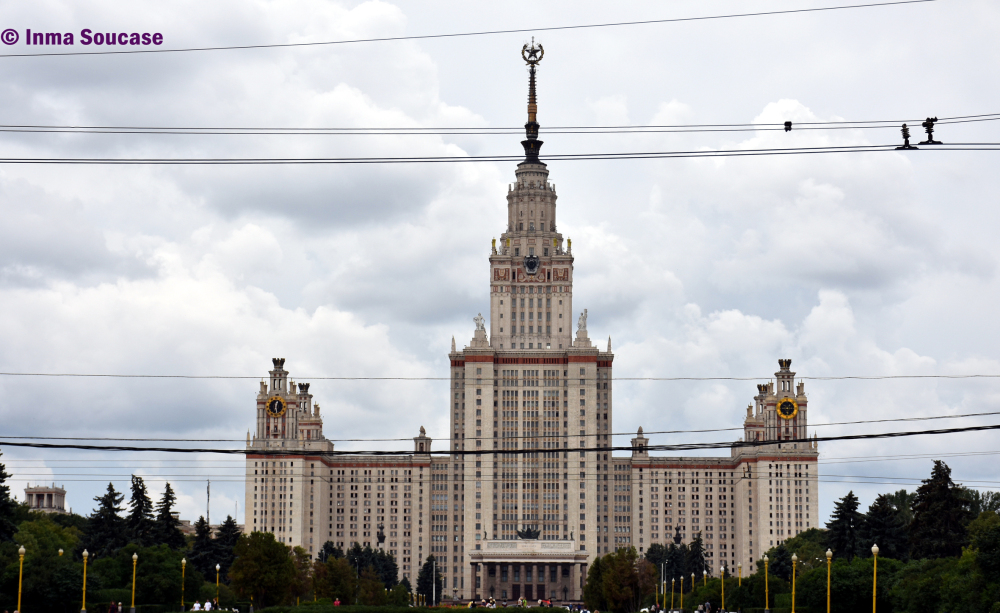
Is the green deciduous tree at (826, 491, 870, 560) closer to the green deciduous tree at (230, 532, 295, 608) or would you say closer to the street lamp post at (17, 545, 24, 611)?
the green deciduous tree at (230, 532, 295, 608)

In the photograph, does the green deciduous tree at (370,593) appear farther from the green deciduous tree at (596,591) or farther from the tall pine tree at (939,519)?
the tall pine tree at (939,519)

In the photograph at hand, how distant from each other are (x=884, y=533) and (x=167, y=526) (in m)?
82.5

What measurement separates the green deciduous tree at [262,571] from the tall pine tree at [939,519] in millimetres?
60622

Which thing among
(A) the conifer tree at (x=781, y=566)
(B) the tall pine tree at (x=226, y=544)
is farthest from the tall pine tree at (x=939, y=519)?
(B) the tall pine tree at (x=226, y=544)

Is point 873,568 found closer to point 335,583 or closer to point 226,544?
point 335,583

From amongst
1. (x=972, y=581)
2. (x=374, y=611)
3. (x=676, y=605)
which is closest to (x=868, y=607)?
(x=972, y=581)

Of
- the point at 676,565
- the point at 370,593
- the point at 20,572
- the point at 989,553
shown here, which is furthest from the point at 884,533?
the point at 20,572

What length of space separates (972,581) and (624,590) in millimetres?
64764

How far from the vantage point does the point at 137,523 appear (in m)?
160

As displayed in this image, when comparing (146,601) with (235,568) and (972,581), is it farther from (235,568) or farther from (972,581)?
(972,581)

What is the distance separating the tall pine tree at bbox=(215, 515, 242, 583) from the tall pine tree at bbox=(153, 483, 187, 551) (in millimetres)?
4957

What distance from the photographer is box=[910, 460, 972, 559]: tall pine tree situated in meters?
128

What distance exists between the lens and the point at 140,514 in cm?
16088

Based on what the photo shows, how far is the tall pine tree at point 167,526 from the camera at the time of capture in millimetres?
159625
